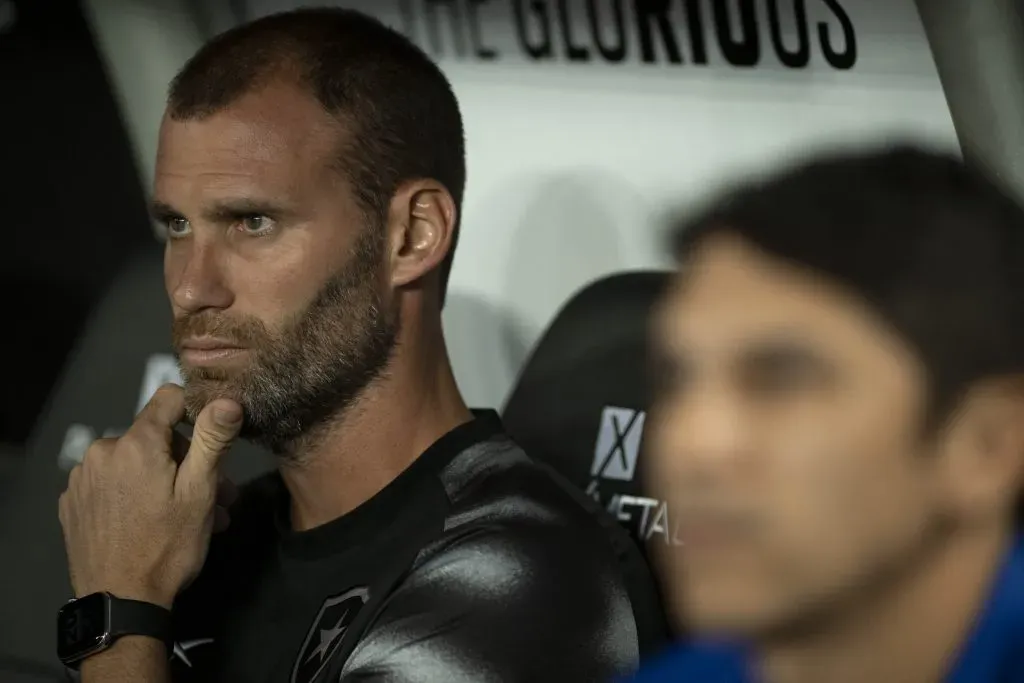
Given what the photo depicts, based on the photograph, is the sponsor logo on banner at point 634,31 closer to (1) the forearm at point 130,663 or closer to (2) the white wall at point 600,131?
(2) the white wall at point 600,131

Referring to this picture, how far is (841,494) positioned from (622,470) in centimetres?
69

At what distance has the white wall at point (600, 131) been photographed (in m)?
1.11

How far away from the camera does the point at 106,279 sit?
1.81 meters

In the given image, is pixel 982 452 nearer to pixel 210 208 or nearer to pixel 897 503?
pixel 897 503

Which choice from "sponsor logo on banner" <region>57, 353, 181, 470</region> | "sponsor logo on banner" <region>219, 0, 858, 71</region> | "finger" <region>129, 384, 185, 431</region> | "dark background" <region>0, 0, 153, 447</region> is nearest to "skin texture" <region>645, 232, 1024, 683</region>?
"sponsor logo on banner" <region>219, 0, 858, 71</region>

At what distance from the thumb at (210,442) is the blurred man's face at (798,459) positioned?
595mm

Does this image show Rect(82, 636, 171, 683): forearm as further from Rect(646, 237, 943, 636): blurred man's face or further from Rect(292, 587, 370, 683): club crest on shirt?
Rect(646, 237, 943, 636): blurred man's face

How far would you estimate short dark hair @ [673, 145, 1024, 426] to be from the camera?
0.57 m

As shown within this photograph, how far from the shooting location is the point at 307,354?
1131 millimetres

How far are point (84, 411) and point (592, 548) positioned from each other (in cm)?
96

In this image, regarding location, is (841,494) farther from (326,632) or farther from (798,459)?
(326,632)

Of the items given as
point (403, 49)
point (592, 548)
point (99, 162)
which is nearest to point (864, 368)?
point (592, 548)

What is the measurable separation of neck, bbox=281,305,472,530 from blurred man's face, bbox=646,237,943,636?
56 centimetres

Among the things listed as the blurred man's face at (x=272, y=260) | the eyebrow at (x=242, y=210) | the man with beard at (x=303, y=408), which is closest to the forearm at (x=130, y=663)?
the man with beard at (x=303, y=408)
